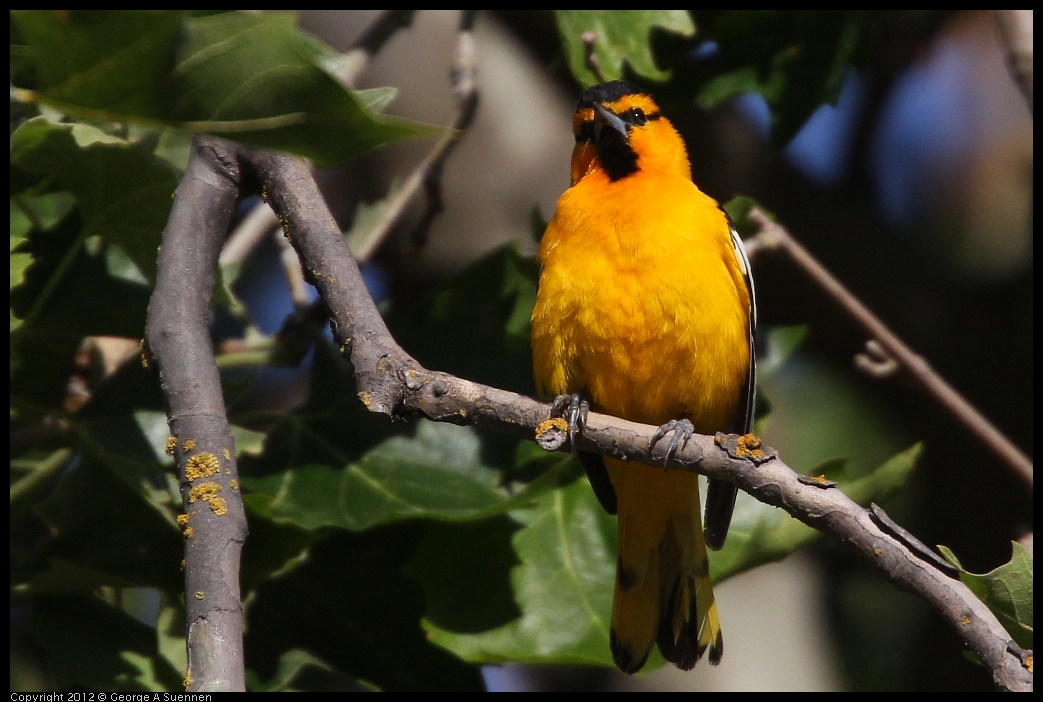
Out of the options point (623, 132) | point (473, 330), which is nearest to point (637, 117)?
point (623, 132)

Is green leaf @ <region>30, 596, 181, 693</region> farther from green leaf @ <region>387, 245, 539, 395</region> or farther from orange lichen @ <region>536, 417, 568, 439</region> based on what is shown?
orange lichen @ <region>536, 417, 568, 439</region>

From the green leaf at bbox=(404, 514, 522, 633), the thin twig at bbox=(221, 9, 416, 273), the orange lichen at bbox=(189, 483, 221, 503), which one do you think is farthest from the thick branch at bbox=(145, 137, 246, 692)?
the thin twig at bbox=(221, 9, 416, 273)

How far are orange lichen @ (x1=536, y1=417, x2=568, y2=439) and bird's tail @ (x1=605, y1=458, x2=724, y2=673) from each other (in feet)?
4.34

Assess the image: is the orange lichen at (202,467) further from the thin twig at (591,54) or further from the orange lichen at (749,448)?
the thin twig at (591,54)

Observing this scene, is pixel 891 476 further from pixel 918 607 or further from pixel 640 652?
pixel 918 607

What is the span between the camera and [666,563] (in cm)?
395

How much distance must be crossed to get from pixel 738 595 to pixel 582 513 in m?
2.09

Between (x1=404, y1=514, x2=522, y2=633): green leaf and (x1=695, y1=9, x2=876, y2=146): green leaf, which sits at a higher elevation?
(x1=695, y1=9, x2=876, y2=146): green leaf

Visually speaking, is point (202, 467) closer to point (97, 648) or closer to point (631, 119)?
point (97, 648)

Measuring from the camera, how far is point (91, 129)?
298cm

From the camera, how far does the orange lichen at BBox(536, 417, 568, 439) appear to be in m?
2.39

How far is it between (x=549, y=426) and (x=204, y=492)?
2.62 ft

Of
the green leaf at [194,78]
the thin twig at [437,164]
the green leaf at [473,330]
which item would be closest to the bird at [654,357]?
the green leaf at [473,330]

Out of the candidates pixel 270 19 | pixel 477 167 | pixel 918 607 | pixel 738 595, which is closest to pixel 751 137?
pixel 477 167
